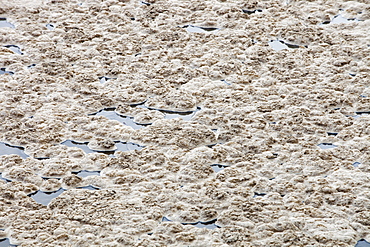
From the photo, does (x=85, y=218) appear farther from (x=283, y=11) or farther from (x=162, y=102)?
(x=283, y=11)

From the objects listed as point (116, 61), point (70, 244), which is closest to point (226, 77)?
point (116, 61)

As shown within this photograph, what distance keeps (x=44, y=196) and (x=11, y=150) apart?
50 cm

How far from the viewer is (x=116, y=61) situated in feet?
13.7

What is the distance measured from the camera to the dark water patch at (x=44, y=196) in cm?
294

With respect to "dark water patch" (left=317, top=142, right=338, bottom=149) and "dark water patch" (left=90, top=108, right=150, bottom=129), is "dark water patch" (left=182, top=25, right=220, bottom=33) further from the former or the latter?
"dark water patch" (left=317, top=142, right=338, bottom=149)

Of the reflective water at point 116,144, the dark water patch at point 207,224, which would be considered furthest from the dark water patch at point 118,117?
the dark water patch at point 207,224

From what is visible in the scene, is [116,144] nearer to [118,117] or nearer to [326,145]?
[118,117]

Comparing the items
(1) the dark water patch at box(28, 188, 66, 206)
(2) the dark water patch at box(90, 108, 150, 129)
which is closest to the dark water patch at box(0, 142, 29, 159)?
(1) the dark water patch at box(28, 188, 66, 206)

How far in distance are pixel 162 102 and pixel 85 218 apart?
1.20m

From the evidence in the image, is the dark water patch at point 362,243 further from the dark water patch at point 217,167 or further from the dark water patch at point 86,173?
the dark water patch at point 86,173

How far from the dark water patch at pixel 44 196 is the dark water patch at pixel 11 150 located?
0.36 meters

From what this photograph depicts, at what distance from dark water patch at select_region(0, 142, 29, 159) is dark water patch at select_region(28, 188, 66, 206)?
36cm

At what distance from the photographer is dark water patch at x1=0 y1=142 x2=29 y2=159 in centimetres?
328

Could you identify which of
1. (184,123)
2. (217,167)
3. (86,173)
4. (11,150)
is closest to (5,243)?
(86,173)
